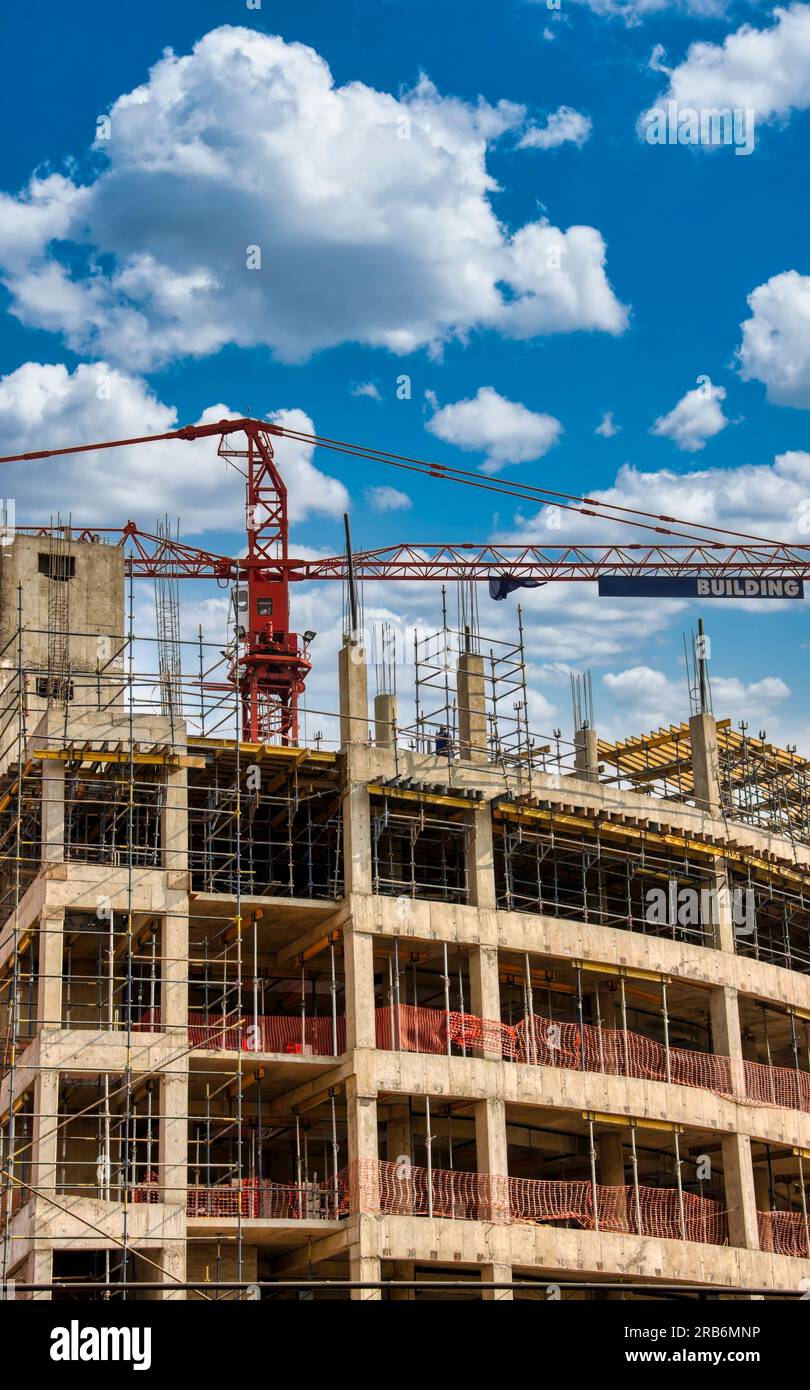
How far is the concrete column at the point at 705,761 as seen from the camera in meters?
53.4

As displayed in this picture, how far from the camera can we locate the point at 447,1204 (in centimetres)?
4450

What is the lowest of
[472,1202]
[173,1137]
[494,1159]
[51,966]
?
[472,1202]

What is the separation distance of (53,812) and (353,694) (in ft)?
27.0

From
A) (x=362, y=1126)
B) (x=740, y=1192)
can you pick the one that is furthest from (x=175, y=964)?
(x=740, y=1192)

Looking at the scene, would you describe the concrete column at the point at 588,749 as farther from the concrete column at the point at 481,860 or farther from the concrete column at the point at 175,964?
the concrete column at the point at 175,964

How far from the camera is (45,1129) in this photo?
4109 cm

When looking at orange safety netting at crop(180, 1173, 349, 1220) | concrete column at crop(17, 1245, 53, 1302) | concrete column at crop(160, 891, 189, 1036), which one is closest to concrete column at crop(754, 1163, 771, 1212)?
orange safety netting at crop(180, 1173, 349, 1220)

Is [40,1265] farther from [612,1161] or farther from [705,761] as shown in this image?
[705,761]

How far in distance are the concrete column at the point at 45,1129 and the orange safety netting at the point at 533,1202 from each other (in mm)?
6839

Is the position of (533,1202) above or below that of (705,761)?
below

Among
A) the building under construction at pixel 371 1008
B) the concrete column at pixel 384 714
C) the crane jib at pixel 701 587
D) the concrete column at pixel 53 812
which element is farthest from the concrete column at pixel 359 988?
the crane jib at pixel 701 587

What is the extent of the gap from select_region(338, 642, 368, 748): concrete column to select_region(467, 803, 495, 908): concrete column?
12.1 ft

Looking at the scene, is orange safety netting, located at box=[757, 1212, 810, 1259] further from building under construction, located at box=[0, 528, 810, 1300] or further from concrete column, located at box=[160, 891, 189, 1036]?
concrete column, located at box=[160, 891, 189, 1036]
